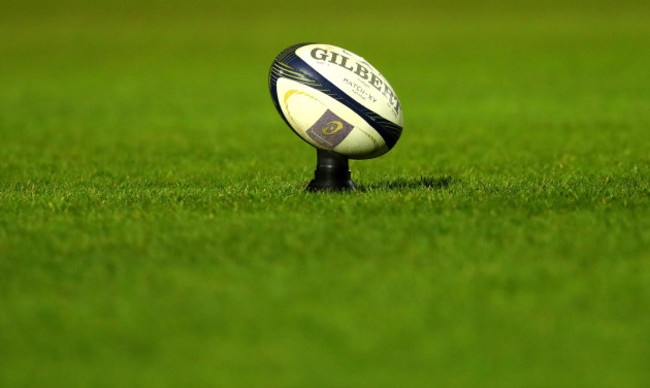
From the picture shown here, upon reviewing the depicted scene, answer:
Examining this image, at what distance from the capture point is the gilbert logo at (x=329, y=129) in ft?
26.1

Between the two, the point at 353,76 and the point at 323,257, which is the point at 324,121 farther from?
the point at 323,257

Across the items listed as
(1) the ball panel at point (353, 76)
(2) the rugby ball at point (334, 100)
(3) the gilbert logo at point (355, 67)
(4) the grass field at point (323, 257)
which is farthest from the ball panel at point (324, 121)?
(4) the grass field at point (323, 257)

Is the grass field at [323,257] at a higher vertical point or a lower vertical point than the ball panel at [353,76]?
lower

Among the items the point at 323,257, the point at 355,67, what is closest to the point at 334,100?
the point at 355,67

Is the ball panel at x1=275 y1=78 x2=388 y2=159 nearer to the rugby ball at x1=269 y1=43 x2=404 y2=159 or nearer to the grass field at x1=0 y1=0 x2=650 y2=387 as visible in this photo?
the rugby ball at x1=269 y1=43 x2=404 y2=159

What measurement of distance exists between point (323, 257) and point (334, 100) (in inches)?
89.1

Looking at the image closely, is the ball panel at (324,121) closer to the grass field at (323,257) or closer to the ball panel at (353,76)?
the ball panel at (353,76)

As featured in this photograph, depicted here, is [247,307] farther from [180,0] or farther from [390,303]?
[180,0]

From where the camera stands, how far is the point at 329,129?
26.3 ft

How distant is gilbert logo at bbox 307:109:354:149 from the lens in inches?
314

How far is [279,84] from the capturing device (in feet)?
26.8

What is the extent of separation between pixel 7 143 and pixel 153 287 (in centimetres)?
982

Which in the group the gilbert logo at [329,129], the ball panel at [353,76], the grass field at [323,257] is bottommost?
the grass field at [323,257]

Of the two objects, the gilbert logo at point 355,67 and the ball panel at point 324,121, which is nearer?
the ball panel at point 324,121
